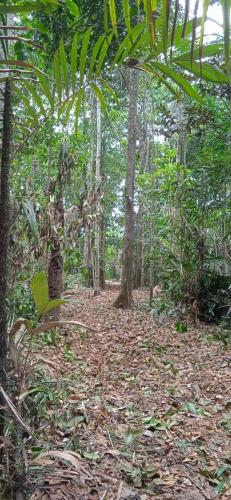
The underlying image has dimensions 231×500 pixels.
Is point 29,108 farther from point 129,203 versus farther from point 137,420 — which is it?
point 129,203

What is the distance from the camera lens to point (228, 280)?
19.5ft

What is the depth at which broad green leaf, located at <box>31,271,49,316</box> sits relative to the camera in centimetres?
126

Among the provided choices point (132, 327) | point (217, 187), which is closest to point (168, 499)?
point (132, 327)

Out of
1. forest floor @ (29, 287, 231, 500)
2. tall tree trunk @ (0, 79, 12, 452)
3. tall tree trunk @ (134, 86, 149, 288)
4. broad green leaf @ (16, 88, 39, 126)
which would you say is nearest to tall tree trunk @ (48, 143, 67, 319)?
forest floor @ (29, 287, 231, 500)

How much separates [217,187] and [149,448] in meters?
3.96

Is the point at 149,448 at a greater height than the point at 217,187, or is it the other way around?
the point at 217,187

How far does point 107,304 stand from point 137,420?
5.15 m

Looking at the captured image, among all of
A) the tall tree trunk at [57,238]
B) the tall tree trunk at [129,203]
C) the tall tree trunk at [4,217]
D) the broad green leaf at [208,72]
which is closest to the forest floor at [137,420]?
the tall tree trunk at [4,217]

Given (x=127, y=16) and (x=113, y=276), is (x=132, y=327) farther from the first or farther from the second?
(x=113, y=276)

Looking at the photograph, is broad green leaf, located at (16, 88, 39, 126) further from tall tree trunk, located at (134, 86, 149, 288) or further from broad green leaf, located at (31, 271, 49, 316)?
tall tree trunk, located at (134, 86, 149, 288)

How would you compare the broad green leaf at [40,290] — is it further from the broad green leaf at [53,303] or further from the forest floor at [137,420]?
the forest floor at [137,420]

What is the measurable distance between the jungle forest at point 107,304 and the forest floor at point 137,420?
0.04 ft

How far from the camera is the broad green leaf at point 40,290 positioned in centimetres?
126

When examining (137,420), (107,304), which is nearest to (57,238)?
(137,420)
